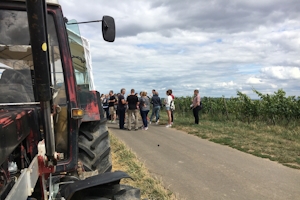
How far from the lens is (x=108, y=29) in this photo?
296 centimetres

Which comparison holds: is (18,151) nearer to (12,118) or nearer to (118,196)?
(12,118)

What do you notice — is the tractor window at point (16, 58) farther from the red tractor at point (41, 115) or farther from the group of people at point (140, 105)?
the group of people at point (140, 105)

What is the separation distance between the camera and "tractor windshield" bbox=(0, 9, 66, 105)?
2.53m

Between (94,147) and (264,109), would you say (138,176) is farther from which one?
(264,109)

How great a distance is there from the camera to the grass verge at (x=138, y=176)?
4.54m

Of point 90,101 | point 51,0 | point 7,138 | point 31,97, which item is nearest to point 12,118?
point 7,138

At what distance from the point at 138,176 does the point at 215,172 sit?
1550mm

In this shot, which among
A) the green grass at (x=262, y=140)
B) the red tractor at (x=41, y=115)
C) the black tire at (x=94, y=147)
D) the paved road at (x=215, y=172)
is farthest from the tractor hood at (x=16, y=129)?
the green grass at (x=262, y=140)

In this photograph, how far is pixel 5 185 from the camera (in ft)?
6.01

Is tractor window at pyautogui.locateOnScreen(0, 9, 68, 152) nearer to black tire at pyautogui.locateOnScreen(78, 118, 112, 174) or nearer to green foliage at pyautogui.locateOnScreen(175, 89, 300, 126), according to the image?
black tire at pyautogui.locateOnScreen(78, 118, 112, 174)

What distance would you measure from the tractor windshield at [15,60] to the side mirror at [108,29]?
1.87 ft

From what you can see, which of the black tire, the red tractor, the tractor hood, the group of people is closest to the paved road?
the black tire

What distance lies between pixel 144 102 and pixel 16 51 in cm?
1008

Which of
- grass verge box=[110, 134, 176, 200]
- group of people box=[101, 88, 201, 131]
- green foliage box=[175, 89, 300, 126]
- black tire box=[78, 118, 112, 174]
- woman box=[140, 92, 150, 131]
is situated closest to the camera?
black tire box=[78, 118, 112, 174]
